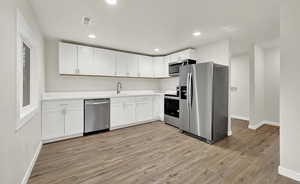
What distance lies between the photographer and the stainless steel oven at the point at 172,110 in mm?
3894

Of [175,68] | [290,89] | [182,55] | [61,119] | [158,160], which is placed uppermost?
[182,55]

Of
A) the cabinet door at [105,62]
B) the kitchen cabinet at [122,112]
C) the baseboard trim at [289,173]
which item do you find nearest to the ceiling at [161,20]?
the cabinet door at [105,62]

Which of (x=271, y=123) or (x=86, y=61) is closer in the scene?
(x=86, y=61)

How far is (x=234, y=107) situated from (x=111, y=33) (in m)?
5.13

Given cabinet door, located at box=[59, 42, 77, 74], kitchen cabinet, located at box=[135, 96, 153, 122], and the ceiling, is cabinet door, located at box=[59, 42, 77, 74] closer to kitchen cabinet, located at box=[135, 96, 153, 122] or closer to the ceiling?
the ceiling

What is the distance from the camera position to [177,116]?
3.87 metres

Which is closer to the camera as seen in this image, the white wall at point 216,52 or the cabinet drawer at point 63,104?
the cabinet drawer at point 63,104

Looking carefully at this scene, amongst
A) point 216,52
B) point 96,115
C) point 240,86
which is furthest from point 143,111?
point 240,86

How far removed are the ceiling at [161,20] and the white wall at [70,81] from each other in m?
0.46

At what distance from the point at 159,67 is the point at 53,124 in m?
3.61

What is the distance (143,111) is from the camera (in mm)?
4379

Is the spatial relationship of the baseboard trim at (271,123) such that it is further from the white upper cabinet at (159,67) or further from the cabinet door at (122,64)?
the cabinet door at (122,64)

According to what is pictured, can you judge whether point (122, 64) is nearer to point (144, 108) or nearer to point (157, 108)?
point (144, 108)

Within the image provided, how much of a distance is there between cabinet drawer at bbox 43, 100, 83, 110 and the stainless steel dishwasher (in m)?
0.15
